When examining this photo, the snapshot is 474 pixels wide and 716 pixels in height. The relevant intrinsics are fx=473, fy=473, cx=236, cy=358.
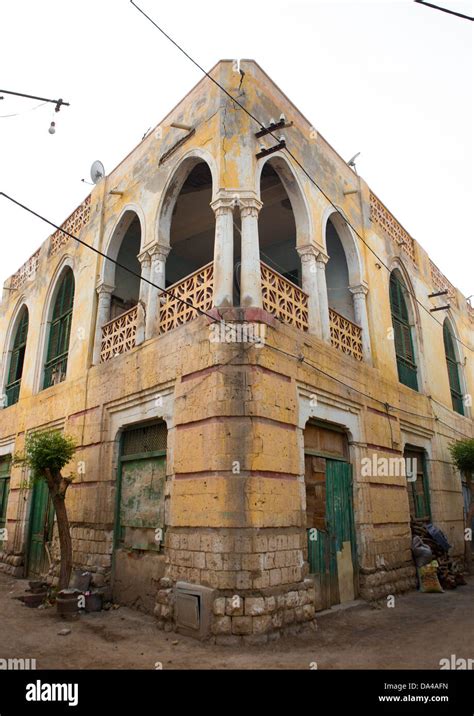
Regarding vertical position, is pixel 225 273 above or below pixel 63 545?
above

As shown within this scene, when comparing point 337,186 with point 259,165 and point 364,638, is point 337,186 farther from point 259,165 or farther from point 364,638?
point 364,638

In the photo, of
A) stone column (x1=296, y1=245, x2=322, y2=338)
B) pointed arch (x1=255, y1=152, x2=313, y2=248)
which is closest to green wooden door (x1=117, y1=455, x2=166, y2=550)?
stone column (x1=296, y1=245, x2=322, y2=338)

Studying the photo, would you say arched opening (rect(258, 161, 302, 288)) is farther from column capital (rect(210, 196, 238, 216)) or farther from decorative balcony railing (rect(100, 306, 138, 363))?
decorative balcony railing (rect(100, 306, 138, 363))

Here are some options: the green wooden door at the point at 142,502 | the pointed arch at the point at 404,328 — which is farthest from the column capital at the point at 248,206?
the pointed arch at the point at 404,328

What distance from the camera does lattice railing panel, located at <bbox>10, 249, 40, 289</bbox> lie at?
46.0ft

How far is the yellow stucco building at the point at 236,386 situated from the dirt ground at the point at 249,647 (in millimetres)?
330

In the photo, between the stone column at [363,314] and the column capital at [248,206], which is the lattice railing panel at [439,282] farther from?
the column capital at [248,206]

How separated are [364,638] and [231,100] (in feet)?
27.2

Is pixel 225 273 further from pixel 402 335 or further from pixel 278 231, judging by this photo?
pixel 402 335

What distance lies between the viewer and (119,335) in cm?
921

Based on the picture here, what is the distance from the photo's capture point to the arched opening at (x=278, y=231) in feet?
33.4

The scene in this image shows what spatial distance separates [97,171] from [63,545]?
8655 millimetres

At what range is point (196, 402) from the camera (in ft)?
22.0

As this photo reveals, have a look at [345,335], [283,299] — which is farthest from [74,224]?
[345,335]
